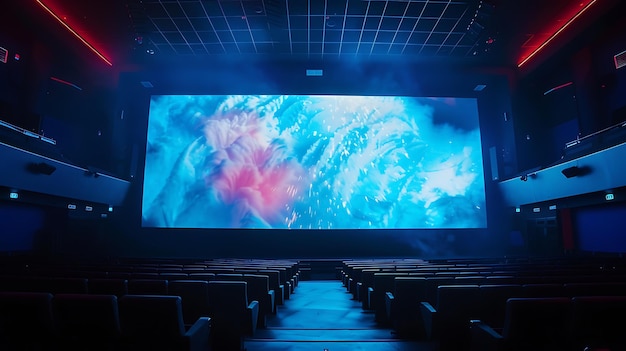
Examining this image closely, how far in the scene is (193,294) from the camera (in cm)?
303

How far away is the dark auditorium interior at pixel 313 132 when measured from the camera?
910 centimetres

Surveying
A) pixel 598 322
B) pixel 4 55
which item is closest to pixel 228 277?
pixel 598 322

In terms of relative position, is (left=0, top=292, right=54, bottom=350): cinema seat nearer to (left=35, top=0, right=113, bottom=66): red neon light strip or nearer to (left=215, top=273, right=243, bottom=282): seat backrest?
(left=215, top=273, right=243, bottom=282): seat backrest

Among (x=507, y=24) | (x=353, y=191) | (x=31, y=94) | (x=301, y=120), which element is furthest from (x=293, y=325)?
(x=31, y=94)

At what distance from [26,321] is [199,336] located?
1.11 meters

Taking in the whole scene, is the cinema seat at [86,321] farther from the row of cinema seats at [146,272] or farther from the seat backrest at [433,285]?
the seat backrest at [433,285]

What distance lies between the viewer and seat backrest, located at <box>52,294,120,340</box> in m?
2.29

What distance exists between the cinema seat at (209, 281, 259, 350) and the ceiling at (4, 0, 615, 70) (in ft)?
25.3

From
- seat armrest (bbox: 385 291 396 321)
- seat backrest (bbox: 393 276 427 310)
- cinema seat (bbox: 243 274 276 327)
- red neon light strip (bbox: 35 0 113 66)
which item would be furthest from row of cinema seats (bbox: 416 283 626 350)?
red neon light strip (bbox: 35 0 113 66)

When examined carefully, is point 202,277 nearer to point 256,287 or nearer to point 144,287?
point 256,287

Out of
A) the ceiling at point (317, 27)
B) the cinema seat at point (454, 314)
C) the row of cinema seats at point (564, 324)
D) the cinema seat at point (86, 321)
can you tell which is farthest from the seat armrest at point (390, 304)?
the ceiling at point (317, 27)

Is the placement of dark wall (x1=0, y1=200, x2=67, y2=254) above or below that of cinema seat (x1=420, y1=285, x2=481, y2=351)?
above

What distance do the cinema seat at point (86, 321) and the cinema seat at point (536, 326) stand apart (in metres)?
2.54

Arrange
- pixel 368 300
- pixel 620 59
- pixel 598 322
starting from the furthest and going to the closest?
pixel 620 59
pixel 368 300
pixel 598 322
